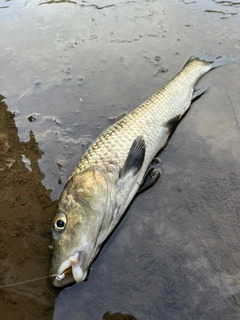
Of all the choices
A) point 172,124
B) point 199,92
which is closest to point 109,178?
point 172,124

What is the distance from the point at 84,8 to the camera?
6.61m

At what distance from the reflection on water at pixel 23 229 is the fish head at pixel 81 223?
10.7 inches

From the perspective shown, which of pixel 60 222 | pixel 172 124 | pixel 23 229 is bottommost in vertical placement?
pixel 23 229

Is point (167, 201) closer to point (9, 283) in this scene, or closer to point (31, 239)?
point (31, 239)

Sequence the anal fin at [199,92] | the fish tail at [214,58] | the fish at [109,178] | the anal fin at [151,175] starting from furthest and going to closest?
the fish tail at [214,58] < the anal fin at [199,92] < the anal fin at [151,175] < the fish at [109,178]

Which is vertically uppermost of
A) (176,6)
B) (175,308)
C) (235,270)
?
(176,6)

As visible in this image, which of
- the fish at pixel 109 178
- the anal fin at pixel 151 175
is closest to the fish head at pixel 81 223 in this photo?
the fish at pixel 109 178

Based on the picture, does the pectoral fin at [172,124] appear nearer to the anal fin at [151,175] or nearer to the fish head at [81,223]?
the anal fin at [151,175]

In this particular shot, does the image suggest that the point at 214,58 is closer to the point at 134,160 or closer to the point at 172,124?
the point at 172,124

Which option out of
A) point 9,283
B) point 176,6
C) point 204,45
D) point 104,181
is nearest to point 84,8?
point 176,6

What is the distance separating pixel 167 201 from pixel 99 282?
106 centimetres

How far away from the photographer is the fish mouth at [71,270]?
8.00ft

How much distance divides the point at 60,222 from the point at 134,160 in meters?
1.02

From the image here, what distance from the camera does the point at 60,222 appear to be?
2602 millimetres
